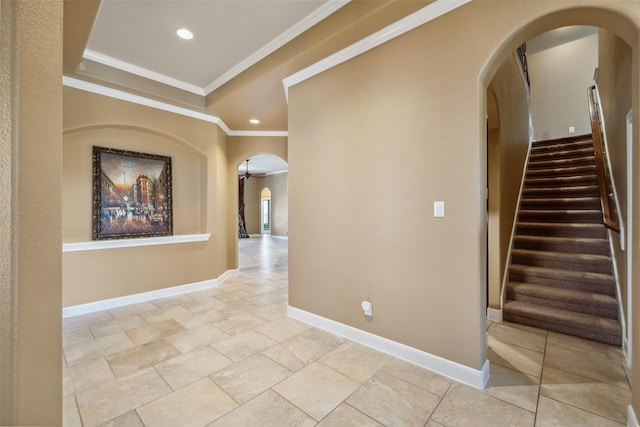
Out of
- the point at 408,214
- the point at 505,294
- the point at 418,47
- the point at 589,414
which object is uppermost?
the point at 418,47

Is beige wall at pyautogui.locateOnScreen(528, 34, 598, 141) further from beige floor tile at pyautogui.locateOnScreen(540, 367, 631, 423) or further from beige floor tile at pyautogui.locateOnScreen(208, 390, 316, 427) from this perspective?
beige floor tile at pyautogui.locateOnScreen(208, 390, 316, 427)

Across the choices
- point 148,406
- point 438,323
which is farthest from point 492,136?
point 148,406

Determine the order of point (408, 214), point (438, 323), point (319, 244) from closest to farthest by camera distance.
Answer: point (438, 323)
point (408, 214)
point (319, 244)

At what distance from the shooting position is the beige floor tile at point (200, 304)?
3.58 meters

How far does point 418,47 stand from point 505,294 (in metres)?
2.89

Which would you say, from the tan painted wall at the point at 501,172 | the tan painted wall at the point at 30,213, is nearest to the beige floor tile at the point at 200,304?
the tan painted wall at the point at 30,213

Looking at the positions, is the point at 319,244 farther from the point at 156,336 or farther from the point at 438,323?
the point at 156,336

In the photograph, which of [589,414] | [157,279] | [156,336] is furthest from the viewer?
[157,279]

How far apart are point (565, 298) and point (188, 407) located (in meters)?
3.73

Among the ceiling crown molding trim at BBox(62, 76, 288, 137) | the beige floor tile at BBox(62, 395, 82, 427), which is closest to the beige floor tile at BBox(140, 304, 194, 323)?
the beige floor tile at BBox(62, 395, 82, 427)

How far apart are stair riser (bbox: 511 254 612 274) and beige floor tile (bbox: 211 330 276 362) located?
3306mm

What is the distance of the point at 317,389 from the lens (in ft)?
6.44

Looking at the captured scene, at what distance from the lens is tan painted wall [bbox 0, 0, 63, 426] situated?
75 centimetres

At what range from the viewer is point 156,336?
277 cm
